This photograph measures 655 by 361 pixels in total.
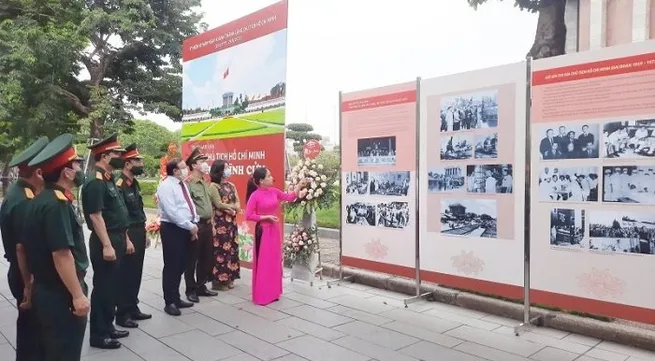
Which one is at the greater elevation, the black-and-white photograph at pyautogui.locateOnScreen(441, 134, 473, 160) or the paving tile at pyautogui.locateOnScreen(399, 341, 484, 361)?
the black-and-white photograph at pyautogui.locateOnScreen(441, 134, 473, 160)

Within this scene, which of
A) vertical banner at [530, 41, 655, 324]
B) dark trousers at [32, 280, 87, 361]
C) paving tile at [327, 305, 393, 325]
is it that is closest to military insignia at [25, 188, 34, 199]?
dark trousers at [32, 280, 87, 361]

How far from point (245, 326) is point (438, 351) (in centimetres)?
161

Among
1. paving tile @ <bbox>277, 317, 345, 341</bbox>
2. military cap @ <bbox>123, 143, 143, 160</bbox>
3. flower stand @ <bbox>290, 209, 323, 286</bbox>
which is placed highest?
military cap @ <bbox>123, 143, 143, 160</bbox>

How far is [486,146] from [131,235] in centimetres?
314

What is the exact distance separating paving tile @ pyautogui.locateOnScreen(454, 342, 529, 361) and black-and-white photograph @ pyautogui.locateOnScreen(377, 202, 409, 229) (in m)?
1.55

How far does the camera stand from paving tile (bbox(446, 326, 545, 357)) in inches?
138

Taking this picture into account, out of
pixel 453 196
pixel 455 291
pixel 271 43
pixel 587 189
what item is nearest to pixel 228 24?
pixel 271 43

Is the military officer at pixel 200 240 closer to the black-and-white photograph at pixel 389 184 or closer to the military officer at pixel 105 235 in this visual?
the military officer at pixel 105 235

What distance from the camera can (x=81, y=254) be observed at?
246cm

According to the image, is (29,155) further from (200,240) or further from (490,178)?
(490,178)

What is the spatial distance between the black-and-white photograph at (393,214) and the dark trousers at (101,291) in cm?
262

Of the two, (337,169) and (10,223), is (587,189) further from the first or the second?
(10,223)

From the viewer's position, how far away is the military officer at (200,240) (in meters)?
4.89

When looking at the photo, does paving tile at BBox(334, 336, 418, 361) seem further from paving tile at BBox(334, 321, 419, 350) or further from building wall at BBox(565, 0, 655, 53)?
building wall at BBox(565, 0, 655, 53)
